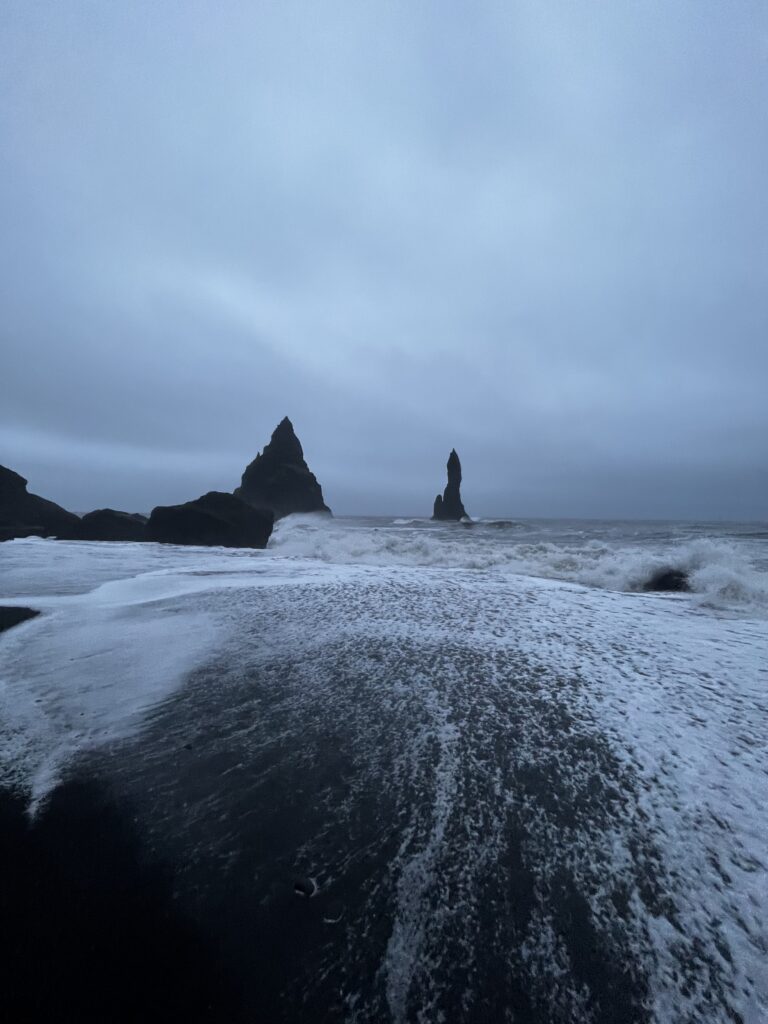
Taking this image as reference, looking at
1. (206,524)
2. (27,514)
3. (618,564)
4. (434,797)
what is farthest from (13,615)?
(27,514)

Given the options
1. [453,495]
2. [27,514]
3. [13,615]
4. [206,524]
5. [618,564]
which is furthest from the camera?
[453,495]

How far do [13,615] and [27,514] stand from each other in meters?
29.0

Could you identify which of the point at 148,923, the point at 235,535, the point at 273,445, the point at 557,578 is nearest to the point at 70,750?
the point at 148,923

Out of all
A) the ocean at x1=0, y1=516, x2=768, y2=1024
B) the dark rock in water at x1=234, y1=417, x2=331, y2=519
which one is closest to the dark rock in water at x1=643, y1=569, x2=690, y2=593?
the ocean at x1=0, y1=516, x2=768, y2=1024

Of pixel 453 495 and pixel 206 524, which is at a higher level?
pixel 453 495

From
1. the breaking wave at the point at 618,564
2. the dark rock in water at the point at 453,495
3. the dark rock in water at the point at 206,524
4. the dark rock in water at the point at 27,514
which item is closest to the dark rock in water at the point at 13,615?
the breaking wave at the point at 618,564

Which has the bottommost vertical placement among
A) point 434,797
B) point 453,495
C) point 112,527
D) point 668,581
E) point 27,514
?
point 434,797

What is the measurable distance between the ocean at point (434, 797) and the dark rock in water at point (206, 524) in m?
16.7

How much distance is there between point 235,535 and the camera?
2056 centimetres

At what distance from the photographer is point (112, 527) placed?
21984 mm

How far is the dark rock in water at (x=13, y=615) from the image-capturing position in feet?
13.7

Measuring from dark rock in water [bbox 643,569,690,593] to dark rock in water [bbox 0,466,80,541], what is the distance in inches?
1064

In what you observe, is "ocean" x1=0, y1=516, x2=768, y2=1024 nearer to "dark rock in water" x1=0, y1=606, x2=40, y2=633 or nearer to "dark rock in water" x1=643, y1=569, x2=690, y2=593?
"dark rock in water" x1=0, y1=606, x2=40, y2=633

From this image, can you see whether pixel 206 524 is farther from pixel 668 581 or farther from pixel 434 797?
pixel 434 797
